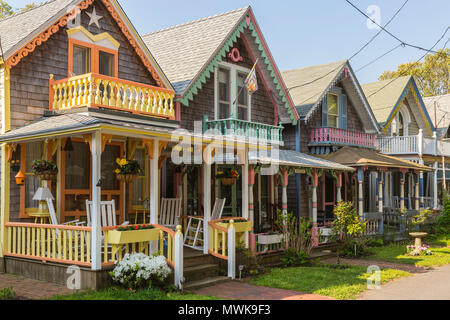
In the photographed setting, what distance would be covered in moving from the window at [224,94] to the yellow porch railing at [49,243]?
7.32 m

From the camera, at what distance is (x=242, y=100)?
1731 cm

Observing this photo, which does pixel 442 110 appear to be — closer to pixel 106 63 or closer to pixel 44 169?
pixel 106 63

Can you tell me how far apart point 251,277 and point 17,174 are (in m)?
5.69

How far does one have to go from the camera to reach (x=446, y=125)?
28594 mm

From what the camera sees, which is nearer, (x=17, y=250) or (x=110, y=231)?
(x=110, y=231)

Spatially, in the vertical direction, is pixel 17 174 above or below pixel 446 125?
below

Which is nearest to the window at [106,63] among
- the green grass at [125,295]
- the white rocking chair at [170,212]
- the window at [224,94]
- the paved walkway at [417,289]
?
the white rocking chair at [170,212]

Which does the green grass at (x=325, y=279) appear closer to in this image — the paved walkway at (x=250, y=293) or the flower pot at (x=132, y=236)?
the paved walkway at (x=250, y=293)

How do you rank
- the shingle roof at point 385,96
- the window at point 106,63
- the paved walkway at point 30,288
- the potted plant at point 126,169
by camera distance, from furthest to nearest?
the shingle roof at point 385,96 < the window at point 106,63 < the potted plant at point 126,169 < the paved walkway at point 30,288

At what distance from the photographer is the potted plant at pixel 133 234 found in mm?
9438

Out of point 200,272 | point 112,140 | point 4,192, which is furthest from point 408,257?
point 4,192

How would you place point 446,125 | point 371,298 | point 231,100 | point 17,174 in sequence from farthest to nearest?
point 446,125, point 231,100, point 17,174, point 371,298
